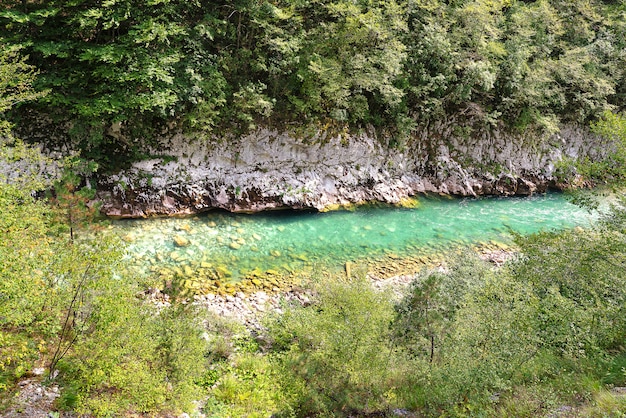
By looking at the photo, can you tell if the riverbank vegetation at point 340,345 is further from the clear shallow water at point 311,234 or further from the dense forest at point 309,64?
→ the dense forest at point 309,64

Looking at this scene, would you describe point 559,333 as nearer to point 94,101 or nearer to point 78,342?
point 78,342

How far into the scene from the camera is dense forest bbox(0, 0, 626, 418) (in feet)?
18.8

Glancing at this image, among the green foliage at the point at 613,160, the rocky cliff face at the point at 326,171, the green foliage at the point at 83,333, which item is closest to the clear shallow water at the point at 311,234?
the rocky cliff face at the point at 326,171

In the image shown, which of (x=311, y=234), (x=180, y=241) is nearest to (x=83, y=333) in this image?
(x=180, y=241)

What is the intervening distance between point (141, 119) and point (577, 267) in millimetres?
16382

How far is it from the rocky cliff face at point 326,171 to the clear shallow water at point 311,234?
91cm

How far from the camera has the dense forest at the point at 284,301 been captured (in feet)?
18.8

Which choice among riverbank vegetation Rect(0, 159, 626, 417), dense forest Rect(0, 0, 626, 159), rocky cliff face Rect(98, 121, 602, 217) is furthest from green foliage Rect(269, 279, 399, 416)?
dense forest Rect(0, 0, 626, 159)

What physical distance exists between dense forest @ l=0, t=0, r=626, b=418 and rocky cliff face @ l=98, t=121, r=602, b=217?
1.23m

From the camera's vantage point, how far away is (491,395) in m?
6.00

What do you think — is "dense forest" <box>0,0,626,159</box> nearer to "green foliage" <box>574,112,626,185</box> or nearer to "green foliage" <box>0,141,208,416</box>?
"green foliage" <box>0,141,208,416</box>

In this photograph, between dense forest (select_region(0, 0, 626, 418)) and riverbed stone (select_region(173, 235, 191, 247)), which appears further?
riverbed stone (select_region(173, 235, 191, 247))

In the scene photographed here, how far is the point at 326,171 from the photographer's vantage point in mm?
18797

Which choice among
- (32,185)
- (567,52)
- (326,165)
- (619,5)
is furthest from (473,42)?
(32,185)
